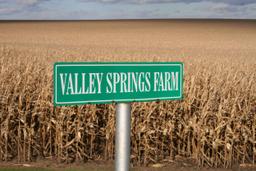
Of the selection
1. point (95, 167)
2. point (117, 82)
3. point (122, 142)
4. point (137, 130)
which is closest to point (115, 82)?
point (117, 82)

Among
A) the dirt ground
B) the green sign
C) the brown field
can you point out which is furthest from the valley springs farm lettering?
the brown field

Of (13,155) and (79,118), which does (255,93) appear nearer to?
(79,118)

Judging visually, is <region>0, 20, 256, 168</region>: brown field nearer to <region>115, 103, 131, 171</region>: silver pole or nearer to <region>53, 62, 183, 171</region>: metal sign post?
<region>53, 62, 183, 171</region>: metal sign post

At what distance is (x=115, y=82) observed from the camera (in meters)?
2.74

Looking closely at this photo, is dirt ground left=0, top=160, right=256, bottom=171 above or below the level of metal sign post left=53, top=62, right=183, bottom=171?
below

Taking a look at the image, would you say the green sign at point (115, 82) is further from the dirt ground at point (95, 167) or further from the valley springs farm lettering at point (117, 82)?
the dirt ground at point (95, 167)

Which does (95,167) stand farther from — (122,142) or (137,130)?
(122,142)

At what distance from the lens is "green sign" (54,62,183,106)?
102 inches

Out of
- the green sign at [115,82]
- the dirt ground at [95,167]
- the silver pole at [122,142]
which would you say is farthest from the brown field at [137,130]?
the silver pole at [122,142]

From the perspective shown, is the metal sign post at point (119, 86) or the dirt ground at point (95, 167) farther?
the dirt ground at point (95, 167)

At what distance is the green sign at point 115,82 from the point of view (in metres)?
2.60

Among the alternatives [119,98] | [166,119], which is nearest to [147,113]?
[166,119]

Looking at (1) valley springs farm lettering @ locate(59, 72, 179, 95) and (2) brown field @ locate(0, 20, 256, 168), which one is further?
(2) brown field @ locate(0, 20, 256, 168)

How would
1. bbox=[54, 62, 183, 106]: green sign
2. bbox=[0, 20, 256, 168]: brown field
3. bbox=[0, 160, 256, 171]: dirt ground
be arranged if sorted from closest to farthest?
bbox=[54, 62, 183, 106]: green sign, bbox=[0, 160, 256, 171]: dirt ground, bbox=[0, 20, 256, 168]: brown field
